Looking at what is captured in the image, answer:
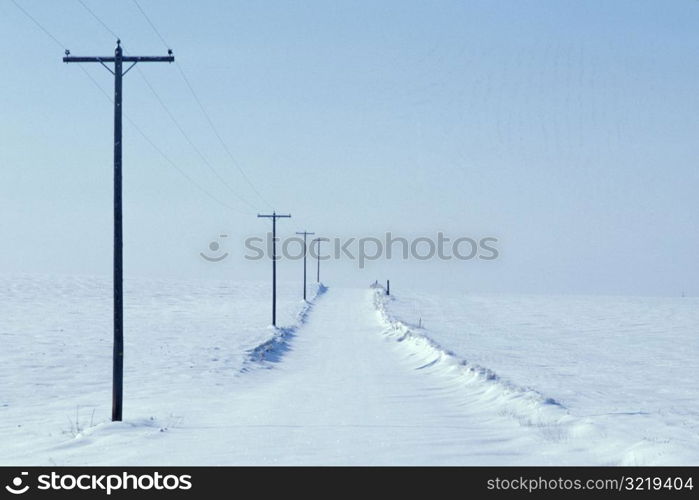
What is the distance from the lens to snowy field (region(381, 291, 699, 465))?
40.7 ft

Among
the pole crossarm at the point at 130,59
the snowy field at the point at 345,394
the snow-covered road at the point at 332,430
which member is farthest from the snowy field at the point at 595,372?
the pole crossarm at the point at 130,59

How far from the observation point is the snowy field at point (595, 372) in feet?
40.7

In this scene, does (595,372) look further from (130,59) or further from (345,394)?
(130,59)

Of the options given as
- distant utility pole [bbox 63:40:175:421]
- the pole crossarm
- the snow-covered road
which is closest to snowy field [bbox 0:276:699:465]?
the snow-covered road

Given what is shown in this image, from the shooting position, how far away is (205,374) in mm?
26094

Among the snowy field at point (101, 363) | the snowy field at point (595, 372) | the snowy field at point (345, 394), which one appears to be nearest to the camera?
the snowy field at point (345, 394)

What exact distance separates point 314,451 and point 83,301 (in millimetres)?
70751

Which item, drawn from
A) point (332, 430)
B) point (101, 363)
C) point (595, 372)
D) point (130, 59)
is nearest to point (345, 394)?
point (332, 430)

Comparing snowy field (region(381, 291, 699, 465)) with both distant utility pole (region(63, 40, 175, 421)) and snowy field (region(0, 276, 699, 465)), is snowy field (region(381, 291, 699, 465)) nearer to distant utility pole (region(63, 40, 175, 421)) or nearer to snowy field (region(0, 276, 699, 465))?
snowy field (region(0, 276, 699, 465))

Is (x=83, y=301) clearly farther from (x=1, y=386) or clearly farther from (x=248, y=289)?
(x=1, y=386)

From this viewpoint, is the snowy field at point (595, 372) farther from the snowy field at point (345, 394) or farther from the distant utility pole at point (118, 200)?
the distant utility pole at point (118, 200)
